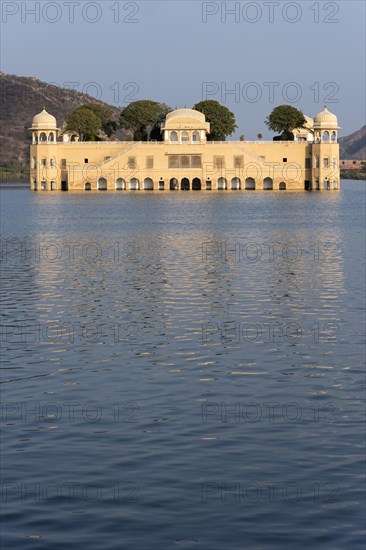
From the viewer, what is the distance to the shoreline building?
10662 centimetres

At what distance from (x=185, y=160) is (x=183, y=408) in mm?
93911

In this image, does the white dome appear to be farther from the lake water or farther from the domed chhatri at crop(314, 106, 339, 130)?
the lake water

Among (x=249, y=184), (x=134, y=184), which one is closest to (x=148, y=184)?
(x=134, y=184)

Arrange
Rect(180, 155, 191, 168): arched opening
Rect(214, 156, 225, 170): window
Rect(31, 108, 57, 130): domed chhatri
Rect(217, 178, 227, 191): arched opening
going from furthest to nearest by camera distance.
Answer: Rect(217, 178, 227, 191): arched opening
Rect(31, 108, 57, 130): domed chhatri
Rect(180, 155, 191, 168): arched opening
Rect(214, 156, 225, 170): window

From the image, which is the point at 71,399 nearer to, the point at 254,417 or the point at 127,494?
the point at 254,417

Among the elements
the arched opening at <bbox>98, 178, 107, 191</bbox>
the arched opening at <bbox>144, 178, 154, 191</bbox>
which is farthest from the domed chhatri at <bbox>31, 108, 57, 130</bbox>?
the arched opening at <bbox>144, 178, 154, 191</bbox>

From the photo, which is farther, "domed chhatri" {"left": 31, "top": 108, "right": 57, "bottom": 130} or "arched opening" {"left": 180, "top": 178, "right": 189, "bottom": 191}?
"arched opening" {"left": 180, "top": 178, "right": 189, "bottom": 191}

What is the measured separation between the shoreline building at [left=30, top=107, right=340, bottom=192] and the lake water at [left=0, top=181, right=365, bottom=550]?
75489mm

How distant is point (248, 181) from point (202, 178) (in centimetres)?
630

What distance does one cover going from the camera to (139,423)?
1325cm

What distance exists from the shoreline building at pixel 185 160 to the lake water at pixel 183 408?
75.5 meters

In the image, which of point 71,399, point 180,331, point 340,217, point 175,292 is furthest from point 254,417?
point 340,217

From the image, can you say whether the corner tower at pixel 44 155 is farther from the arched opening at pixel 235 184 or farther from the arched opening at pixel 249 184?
the arched opening at pixel 249 184

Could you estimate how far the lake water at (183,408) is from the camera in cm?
1009
